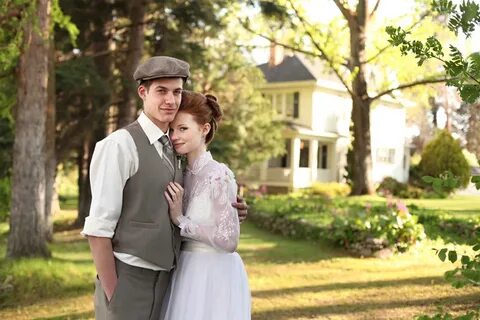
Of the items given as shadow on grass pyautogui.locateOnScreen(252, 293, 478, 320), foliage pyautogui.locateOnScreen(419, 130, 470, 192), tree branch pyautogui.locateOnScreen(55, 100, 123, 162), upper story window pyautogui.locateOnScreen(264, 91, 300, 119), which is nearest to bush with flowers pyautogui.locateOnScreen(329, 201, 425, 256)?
shadow on grass pyautogui.locateOnScreen(252, 293, 478, 320)

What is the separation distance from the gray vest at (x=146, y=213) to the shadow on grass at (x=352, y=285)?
18.8 feet

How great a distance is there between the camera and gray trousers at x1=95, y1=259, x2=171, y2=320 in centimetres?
317

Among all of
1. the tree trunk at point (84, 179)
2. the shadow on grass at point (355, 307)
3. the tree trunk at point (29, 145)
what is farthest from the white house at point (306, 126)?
the shadow on grass at point (355, 307)

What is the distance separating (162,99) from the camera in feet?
10.8

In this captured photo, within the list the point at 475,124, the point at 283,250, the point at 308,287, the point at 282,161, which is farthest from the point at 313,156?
the point at 308,287

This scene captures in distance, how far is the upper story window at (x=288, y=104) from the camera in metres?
34.4

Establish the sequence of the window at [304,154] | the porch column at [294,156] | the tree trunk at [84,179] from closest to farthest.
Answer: the tree trunk at [84,179] → the porch column at [294,156] → the window at [304,154]

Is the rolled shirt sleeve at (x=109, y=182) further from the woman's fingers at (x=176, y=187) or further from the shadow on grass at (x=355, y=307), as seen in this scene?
the shadow on grass at (x=355, y=307)

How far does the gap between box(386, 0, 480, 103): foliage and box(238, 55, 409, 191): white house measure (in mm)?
27390

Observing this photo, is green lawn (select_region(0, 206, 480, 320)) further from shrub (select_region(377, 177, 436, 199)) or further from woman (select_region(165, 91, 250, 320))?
shrub (select_region(377, 177, 436, 199))

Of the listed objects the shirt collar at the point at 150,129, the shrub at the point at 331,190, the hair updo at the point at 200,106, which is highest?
the hair updo at the point at 200,106

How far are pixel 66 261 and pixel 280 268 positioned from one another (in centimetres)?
366

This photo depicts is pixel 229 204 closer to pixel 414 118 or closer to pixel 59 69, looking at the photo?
pixel 59 69

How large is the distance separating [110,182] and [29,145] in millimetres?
7079
